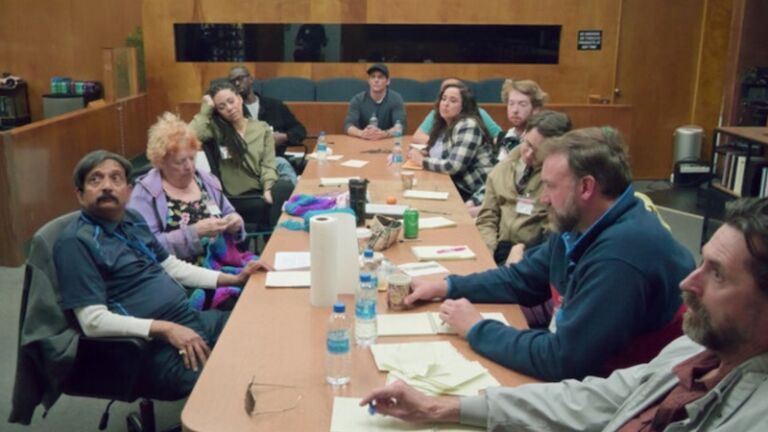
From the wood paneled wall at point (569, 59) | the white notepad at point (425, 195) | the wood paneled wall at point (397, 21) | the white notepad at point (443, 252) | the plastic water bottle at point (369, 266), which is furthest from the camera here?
the wood paneled wall at point (397, 21)

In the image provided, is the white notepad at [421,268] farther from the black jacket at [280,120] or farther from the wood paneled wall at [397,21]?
the wood paneled wall at [397,21]

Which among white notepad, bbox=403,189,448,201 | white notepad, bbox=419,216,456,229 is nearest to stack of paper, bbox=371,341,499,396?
white notepad, bbox=419,216,456,229

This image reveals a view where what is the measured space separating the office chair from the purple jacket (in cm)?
76

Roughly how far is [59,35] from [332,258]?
983 cm

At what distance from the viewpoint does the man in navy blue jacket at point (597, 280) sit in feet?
6.02

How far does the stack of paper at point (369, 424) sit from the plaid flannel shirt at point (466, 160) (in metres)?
3.05

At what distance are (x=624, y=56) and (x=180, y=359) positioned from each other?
7751 millimetres

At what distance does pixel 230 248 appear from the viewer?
3.53 meters

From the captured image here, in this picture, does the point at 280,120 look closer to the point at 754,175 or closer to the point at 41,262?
the point at 754,175

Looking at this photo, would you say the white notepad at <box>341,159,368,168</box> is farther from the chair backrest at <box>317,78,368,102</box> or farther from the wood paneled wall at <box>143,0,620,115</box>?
the wood paneled wall at <box>143,0,620,115</box>

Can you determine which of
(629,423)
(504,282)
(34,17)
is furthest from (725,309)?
(34,17)

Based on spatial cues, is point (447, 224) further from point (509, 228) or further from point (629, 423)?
point (629, 423)

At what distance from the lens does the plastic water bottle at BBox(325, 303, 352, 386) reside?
188cm

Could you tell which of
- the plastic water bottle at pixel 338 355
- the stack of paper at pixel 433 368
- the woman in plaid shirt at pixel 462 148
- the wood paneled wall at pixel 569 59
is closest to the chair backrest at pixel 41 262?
the plastic water bottle at pixel 338 355
